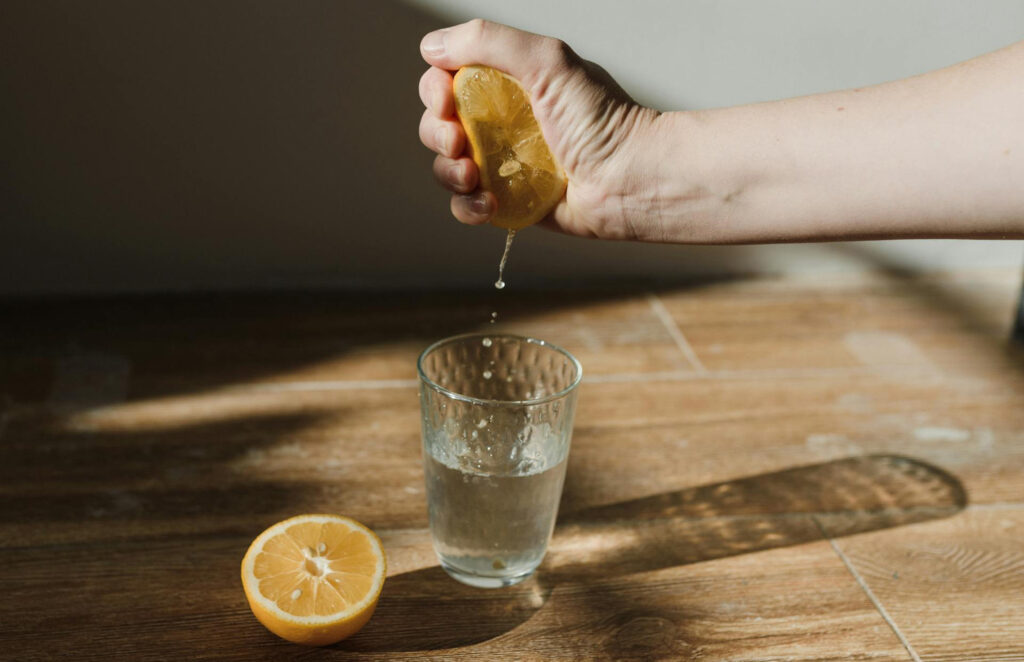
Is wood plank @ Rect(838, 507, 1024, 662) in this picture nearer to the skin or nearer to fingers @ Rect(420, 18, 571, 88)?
the skin

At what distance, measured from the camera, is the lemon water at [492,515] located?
2.35 ft

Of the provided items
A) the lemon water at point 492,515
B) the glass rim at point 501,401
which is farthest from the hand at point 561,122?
the lemon water at point 492,515

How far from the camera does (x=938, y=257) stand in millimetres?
1551

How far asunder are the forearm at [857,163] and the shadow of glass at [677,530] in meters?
0.26

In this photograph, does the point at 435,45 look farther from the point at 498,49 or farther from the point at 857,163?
the point at 857,163

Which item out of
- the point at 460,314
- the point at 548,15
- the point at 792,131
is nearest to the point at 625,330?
the point at 460,314

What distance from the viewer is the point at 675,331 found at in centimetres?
→ 129

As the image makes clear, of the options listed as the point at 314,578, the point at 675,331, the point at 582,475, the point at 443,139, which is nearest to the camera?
the point at 314,578

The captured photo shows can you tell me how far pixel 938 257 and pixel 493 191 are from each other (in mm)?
1034

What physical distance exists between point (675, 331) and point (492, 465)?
2.01 feet

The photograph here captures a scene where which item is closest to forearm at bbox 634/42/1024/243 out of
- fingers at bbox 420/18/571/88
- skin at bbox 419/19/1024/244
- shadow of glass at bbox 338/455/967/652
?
skin at bbox 419/19/1024/244

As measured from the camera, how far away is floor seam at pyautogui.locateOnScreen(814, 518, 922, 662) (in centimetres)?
73

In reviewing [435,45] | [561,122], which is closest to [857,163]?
[561,122]

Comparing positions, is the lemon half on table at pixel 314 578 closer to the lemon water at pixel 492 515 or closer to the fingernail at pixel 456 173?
the lemon water at pixel 492 515
